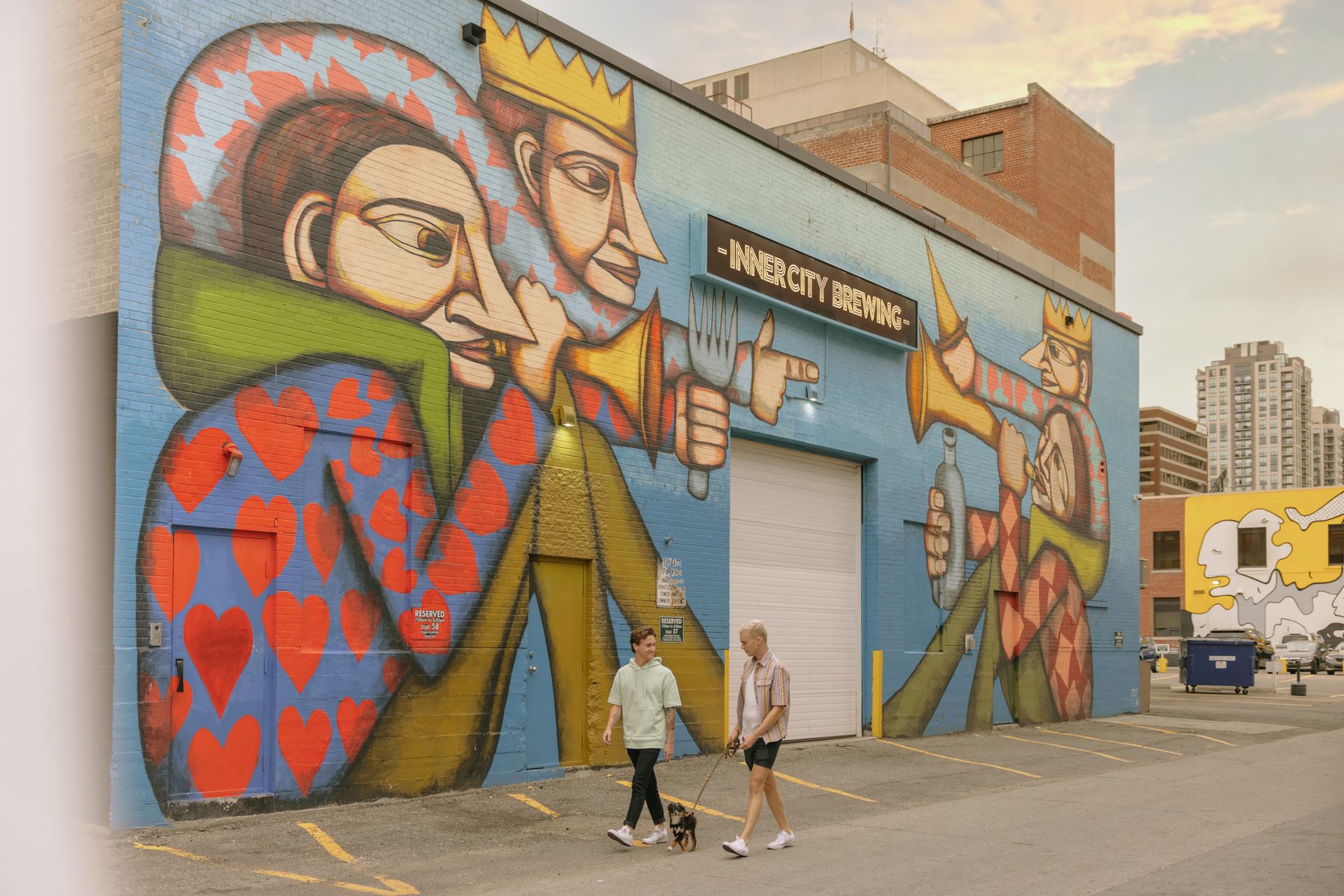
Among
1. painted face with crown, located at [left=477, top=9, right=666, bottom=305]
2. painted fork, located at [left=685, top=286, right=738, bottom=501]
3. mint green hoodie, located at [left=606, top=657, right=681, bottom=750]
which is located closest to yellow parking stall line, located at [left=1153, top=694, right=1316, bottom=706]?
painted fork, located at [left=685, top=286, right=738, bottom=501]

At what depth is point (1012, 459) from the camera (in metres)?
24.7

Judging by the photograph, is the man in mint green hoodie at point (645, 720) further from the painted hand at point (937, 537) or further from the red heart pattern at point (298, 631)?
the painted hand at point (937, 537)

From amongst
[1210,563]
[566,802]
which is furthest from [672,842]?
[1210,563]

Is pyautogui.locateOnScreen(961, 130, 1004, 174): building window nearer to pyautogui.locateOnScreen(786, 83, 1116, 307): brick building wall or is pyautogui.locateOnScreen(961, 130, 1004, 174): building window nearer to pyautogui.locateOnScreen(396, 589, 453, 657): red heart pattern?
pyautogui.locateOnScreen(786, 83, 1116, 307): brick building wall

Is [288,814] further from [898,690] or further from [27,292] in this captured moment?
[898,690]

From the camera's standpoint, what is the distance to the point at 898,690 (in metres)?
20.7

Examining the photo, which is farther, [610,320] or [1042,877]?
[610,320]

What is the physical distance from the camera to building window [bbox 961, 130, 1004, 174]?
39.4 meters

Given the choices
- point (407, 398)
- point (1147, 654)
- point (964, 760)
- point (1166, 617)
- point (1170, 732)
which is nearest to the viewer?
point (407, 398)

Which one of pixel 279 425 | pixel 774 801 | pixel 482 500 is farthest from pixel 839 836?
pixel 279 425

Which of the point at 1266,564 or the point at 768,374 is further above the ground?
the point at 768,374

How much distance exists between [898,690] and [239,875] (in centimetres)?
1342

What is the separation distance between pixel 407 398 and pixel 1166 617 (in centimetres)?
7101

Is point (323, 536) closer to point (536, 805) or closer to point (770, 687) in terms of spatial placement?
point (536, 805)
